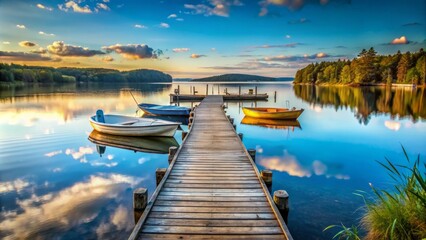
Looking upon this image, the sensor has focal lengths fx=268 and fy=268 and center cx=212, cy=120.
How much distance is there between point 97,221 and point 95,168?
4.60 metres

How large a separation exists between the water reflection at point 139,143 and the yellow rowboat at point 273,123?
24.8 feet

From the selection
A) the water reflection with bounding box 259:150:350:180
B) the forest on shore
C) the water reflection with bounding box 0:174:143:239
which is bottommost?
the water reflection with bounding box 0:174:143:239

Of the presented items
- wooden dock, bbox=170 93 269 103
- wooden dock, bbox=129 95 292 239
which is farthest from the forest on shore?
wooden dock, bbox=129 95 292 239

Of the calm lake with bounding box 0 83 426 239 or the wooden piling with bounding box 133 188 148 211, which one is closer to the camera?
the wooden piling with bounding box 133 188 148 211

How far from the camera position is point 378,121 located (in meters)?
21.6

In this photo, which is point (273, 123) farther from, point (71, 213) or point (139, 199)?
point (139, 199)

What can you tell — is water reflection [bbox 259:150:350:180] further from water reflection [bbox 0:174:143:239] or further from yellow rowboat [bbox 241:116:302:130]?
yellow rowboat [bbox 241:116:302:130]

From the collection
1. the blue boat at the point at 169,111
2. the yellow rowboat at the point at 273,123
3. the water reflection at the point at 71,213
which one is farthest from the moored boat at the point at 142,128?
the yellow rowboat at the point at 273,123

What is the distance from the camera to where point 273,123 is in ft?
65.6

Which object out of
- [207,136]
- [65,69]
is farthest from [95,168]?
[65,69]

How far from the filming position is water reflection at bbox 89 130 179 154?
1303 centimetres

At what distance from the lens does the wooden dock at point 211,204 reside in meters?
3.95

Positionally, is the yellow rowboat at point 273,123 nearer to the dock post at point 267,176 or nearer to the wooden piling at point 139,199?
the dock post at point 267,176

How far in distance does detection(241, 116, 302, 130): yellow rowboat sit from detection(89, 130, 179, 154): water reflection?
297 inches
